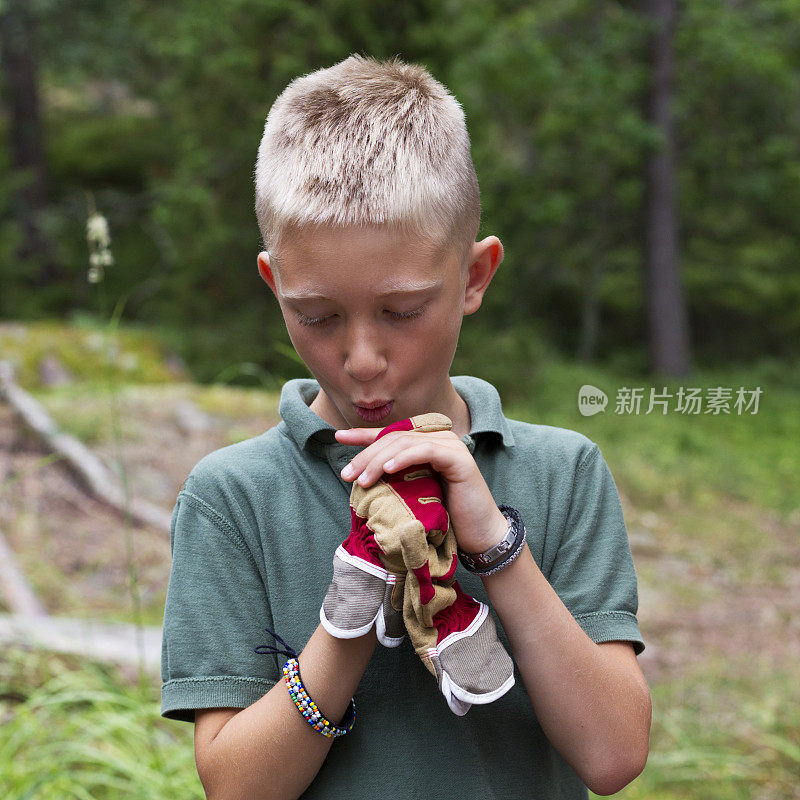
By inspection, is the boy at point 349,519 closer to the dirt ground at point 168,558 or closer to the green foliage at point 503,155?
the dirt ground at point 168,558

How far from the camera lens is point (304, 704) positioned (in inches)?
43.4

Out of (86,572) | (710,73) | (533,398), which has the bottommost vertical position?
(533,398)

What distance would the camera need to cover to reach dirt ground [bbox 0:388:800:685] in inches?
160

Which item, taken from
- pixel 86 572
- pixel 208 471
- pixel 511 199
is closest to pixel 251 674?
pixel 208 471

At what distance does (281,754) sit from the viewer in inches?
44.0

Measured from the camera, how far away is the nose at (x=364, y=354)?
44.1 inches

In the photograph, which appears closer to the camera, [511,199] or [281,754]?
[281,754]

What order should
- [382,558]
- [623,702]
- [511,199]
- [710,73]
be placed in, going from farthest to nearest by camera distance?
[710,73] < [511,199] < [623,702] < [382,558]

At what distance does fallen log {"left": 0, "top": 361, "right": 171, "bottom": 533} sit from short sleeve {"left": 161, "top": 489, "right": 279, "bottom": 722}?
3370 mm

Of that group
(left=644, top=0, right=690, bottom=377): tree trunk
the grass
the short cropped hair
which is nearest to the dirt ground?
the grass

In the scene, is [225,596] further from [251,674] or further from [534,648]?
[534,648]

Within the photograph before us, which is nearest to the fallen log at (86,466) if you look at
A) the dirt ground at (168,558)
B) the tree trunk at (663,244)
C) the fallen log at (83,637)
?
the dirt ground at (168,558)

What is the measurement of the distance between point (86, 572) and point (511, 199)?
26.8ft

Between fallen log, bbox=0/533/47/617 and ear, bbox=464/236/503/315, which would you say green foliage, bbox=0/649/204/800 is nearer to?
fallen log, bbox=0/533/47/617
